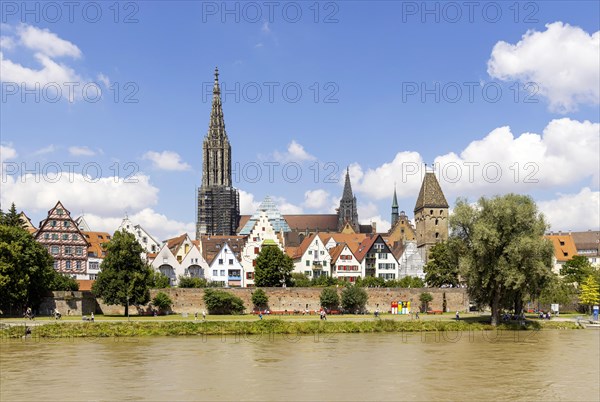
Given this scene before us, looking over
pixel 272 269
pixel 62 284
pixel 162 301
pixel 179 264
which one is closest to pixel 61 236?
pixel 179 264

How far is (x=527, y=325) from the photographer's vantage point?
68.0m

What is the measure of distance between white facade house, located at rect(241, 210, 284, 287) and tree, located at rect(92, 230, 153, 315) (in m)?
39.5

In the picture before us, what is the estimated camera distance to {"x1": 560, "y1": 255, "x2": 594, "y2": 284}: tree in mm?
94500

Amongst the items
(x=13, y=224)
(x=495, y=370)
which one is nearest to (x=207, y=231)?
(x=13, y=224)

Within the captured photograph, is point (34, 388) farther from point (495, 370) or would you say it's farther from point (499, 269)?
point (499, 269)

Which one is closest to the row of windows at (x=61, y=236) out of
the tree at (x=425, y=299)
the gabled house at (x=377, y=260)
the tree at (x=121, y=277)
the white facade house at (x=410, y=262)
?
the tree at (x=121, y=277)

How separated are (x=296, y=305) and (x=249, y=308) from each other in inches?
212

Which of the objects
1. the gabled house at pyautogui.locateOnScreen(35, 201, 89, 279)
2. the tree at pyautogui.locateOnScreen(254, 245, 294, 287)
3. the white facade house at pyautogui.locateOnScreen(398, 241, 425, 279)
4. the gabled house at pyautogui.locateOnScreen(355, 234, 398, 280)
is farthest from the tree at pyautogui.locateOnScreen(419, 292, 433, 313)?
the gabled house at pyautogui.locateOnScreen(35, 201, 89, 279)

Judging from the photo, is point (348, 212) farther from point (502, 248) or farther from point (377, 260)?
point (502, 248)

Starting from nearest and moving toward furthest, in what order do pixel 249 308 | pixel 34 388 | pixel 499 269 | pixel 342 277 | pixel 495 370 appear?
pixel 34 388 → pixel 495 370 → pixel 499 269 → pixel 249 308 → pixel 342 277

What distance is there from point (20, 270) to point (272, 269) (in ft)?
108

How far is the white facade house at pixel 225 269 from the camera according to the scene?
111 m

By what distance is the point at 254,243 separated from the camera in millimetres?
118875

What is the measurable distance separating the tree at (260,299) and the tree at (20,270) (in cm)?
2200
